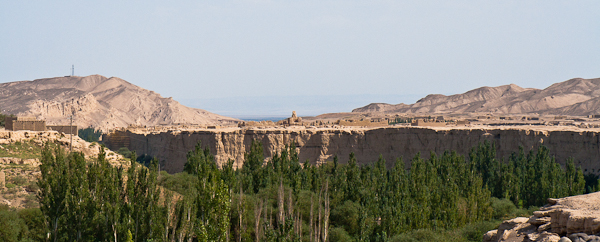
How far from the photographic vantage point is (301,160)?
2405 inches

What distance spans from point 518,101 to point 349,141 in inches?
3585

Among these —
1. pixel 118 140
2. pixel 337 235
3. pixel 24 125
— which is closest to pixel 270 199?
pixel 337 235

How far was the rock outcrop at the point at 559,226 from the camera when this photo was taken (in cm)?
1934

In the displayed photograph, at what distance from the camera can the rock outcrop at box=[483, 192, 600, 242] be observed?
1934 centimetres

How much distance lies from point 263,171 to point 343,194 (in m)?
6.03

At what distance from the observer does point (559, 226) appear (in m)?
20.6

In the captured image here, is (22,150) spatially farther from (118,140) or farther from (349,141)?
(118,140)

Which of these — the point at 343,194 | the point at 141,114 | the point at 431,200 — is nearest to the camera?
the point at 431,200

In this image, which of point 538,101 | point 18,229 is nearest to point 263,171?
point 18,229

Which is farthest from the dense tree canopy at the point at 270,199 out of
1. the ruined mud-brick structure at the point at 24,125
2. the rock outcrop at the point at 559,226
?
the ruined mud-brick structure at the point at 24,125

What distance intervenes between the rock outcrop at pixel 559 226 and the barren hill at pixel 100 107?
111m

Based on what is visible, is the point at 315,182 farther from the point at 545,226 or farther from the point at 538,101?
the point at 538,101

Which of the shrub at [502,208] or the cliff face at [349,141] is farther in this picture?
the cliff face at [349,141]

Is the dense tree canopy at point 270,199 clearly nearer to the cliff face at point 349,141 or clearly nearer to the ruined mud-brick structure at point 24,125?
the cliff face at point 349,141
